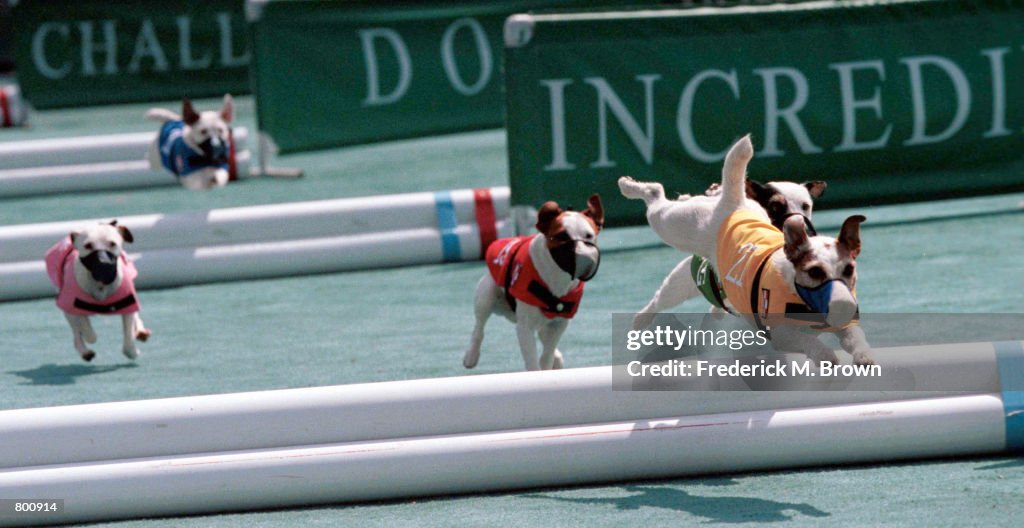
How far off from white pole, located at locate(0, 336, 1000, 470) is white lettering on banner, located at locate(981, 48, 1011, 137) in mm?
5228

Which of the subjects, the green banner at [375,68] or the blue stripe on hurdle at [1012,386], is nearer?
the blue stripe on hurdle at [1012,386]

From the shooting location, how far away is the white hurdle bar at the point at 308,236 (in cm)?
915

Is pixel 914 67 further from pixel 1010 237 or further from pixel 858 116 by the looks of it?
pixel 1010 237

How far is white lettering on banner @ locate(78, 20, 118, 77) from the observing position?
17.0m

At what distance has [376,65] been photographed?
42.8 ft

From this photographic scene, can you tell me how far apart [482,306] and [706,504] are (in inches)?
70.2

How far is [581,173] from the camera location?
9430mm

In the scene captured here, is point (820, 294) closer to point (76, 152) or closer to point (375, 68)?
point (375, 68)

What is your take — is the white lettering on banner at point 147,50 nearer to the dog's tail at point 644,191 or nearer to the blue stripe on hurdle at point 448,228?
the blue stripe on hurdle at point 448,228

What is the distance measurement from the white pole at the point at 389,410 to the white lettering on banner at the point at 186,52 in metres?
12.8

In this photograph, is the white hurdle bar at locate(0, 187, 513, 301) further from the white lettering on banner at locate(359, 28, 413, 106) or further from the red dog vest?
the white lettering on banner at locate(359, 28, 413, 106)

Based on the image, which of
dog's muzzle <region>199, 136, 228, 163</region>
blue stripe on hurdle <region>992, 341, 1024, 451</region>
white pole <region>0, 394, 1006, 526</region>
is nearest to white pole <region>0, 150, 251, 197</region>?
dog's muzzle <region>199, 136, 228, 163</region>

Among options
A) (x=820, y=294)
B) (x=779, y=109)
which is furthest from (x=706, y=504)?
(x=779, y=109)

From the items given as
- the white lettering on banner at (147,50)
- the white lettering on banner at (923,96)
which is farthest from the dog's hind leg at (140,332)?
the white lettering on banner at (147,50)
